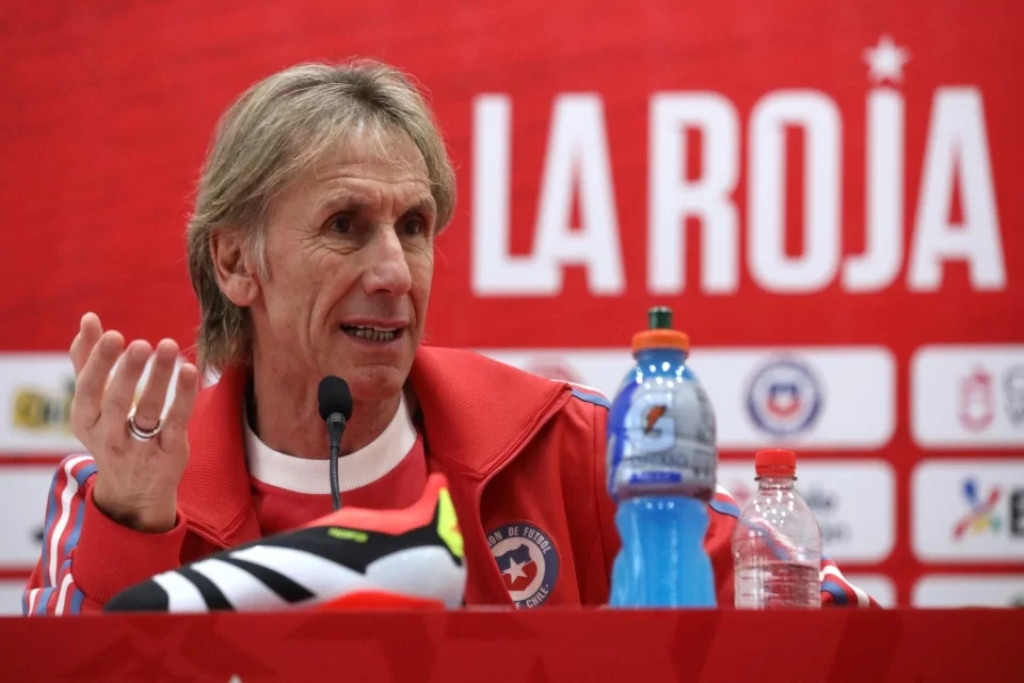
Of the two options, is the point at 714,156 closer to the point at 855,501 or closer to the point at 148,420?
the point at 855,501

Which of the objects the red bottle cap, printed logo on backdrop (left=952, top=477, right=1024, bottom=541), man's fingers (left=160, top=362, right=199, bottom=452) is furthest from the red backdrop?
man's fingers (left=160, top=362, right=199, bottom=452)

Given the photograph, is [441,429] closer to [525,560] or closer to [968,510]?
[525,560]

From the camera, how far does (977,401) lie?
117 inches

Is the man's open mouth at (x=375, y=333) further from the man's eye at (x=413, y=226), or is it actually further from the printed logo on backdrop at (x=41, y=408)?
the printed logo on backdrop at (x=41, y=408)

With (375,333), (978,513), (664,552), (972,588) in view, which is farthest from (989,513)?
(664,552)

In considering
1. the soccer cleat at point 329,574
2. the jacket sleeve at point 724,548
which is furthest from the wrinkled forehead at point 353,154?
the soccer cleat at point 329,574

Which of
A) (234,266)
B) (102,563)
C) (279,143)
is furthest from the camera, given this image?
(234,266)

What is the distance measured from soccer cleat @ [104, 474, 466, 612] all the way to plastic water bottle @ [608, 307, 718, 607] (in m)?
0.20

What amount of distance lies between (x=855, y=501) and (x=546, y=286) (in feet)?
2.76

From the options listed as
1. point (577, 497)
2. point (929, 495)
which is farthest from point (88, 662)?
point (929, 495)

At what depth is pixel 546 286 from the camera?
309 cm

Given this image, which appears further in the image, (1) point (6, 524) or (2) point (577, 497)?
(1) point (6, 524)

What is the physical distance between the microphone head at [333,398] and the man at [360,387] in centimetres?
17

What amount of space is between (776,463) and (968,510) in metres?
1.63
